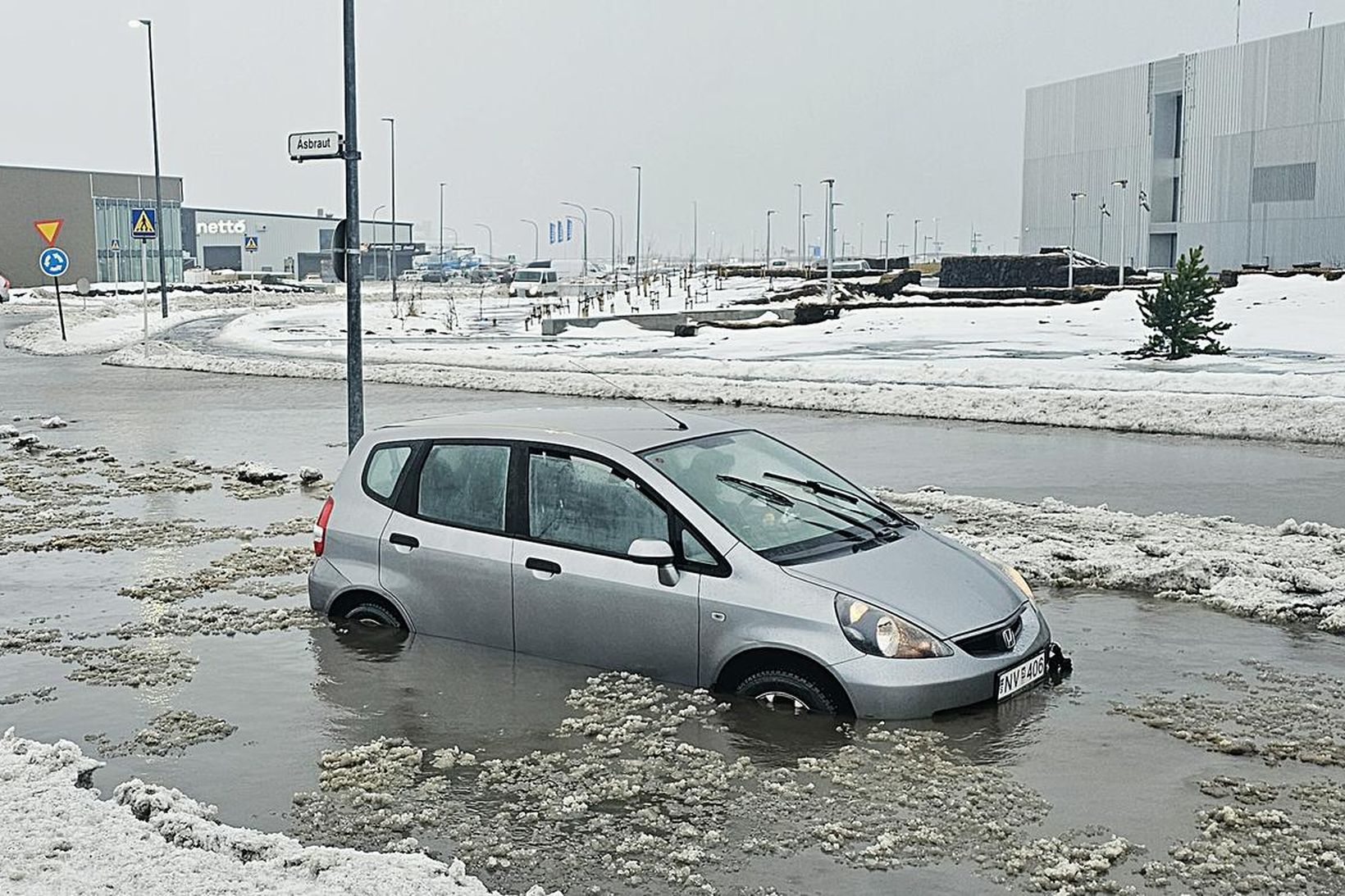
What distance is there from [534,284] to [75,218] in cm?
3849

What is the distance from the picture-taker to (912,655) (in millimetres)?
6848

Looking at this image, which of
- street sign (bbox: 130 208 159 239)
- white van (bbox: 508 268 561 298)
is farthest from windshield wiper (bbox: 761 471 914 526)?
white van (bbox: 508 268 561 298)

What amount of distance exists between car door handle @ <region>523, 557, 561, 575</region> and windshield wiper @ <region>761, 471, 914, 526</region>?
123 centimetres

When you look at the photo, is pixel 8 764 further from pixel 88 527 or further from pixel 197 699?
pixel 88 527

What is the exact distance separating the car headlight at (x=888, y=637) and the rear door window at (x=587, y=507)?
1.10m

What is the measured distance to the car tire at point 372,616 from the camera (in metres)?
8.50

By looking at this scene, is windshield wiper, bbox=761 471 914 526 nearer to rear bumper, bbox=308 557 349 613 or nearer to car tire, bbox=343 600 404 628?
car tire, bbox=343 600 404 628

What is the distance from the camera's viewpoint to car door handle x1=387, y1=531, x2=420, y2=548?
8.23 meters

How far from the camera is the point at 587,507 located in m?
7.71

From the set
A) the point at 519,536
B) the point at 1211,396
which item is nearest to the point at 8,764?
the point at 519,536

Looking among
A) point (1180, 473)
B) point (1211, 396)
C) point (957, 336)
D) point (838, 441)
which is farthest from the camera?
point (957, 336)

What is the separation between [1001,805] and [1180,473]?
10569mm

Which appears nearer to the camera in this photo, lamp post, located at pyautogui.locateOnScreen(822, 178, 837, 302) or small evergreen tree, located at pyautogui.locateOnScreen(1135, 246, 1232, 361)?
small evergreen tree, located at pyautogui.locateOnScreen(1135, 246, 1232, 361)

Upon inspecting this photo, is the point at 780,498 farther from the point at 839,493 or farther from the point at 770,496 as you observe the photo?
the point at 839,493
